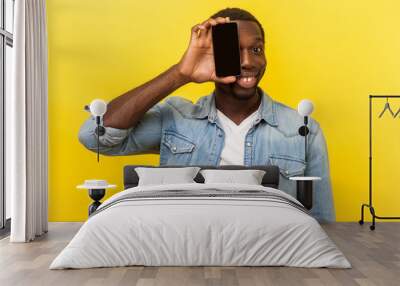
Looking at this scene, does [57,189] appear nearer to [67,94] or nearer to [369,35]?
[67,94]

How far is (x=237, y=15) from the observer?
6.40 m

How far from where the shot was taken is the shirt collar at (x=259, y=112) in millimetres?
6367

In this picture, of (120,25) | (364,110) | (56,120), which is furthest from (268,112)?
(56,120)

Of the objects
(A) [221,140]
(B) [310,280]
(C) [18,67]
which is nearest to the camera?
(B) [310,280]

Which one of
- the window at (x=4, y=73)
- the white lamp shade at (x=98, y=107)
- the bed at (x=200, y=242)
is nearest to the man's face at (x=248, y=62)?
the white lamp shade at (x=98, y=107)

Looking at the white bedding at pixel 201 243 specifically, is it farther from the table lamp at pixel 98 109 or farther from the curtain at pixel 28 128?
the table lamp at pixel 98 109

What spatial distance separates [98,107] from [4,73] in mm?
1024

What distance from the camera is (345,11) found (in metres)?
6.59

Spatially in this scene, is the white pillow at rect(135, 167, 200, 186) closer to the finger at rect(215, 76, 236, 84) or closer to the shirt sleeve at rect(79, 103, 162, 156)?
the shirt sleeve at rect(79, 103, 162, 156)

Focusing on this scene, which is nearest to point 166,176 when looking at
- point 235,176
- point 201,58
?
point 235,176

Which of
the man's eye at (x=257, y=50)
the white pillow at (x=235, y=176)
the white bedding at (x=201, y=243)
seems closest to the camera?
the white bedding at (x=201, y=243)

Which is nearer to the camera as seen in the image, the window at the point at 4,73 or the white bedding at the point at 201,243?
the white bedding at the point at 201,243

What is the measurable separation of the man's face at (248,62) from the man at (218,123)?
0.4 inches

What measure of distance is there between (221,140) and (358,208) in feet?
5.78
